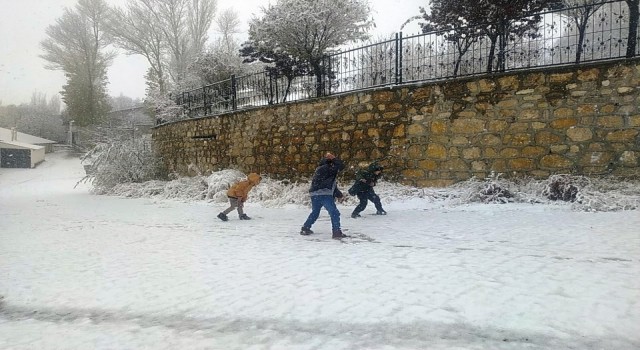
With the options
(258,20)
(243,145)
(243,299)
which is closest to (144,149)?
(243,145)

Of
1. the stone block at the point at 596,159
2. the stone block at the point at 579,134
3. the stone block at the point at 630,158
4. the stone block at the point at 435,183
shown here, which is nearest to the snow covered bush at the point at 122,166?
the stone block at the point at 435,183

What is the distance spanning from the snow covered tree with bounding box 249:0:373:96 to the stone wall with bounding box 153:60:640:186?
1.64 meters

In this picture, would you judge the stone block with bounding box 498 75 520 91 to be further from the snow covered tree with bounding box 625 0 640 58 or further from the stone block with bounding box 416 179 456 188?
the stone block with bounding box 416 179 456 188

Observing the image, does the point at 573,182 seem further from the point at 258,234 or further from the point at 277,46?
the point at 277,46

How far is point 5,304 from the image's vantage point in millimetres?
3395

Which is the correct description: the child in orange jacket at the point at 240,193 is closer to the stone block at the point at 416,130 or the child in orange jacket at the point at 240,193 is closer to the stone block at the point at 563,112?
the stone block at the point at 416,130

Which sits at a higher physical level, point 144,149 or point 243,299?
point 144,149

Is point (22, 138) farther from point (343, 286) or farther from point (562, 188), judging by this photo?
point (562, 188)

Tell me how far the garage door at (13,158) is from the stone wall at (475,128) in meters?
30.6

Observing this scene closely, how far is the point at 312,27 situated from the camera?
10438mm

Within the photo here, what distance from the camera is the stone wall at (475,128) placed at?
674 cm

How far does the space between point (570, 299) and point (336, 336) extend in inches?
71.6

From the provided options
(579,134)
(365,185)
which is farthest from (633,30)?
(365,185)

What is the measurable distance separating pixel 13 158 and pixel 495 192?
3762cm
